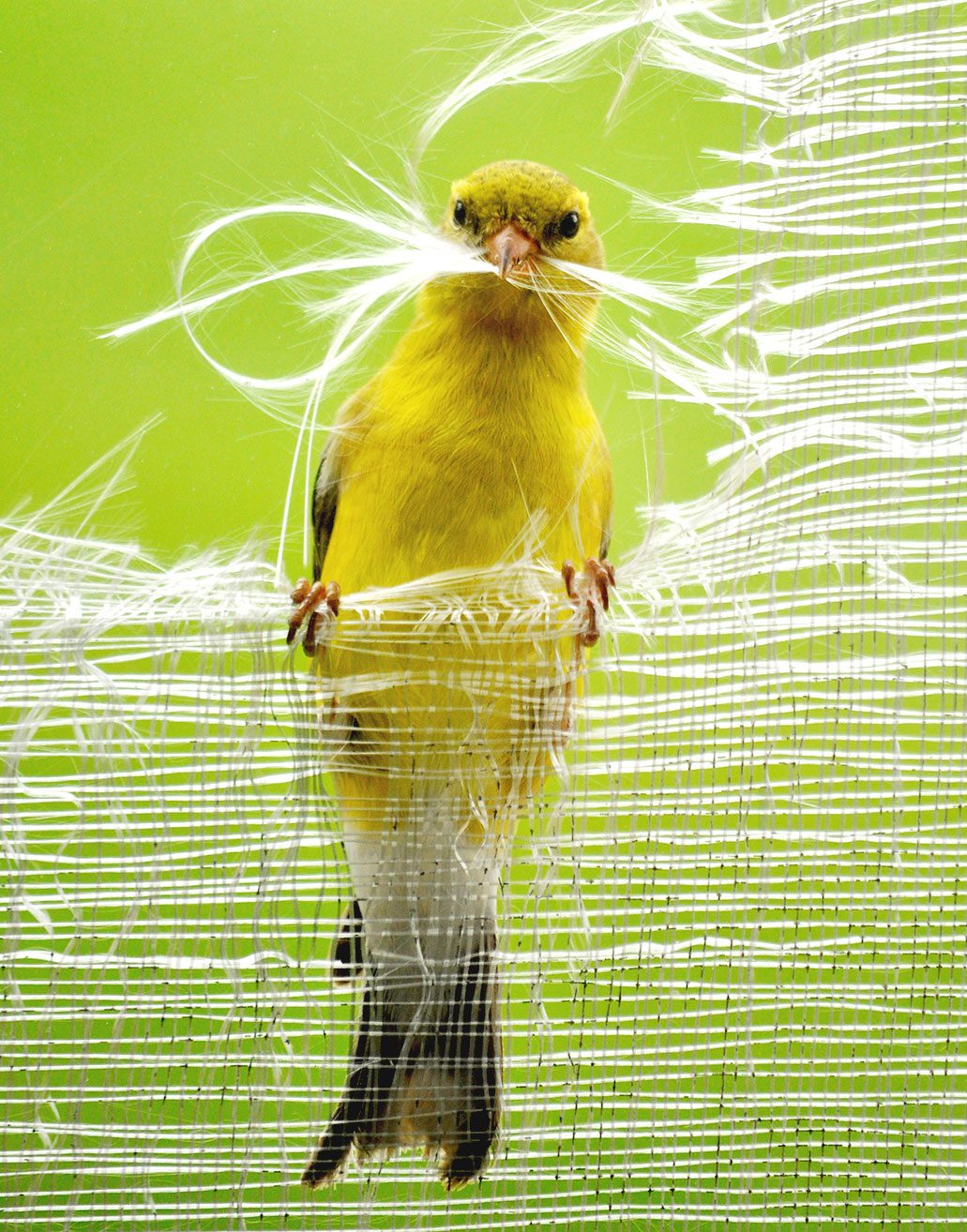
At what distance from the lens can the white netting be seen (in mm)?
509

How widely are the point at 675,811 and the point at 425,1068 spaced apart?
0.55 ft

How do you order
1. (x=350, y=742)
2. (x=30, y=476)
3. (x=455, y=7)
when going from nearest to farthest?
(x=350, y=742) < (x=455, y=7) < (x=30, y=476)

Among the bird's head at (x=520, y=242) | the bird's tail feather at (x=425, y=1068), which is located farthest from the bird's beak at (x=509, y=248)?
the bird's tail feather at (x=425, y=1068)

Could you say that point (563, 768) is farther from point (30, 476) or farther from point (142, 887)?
point (30, 476)

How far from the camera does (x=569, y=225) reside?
70 centimetres

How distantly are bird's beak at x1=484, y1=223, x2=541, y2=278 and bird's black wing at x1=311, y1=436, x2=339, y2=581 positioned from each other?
0.57 ft

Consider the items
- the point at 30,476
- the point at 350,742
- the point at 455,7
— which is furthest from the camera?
the point at 30,476

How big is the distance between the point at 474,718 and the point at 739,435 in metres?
0.17

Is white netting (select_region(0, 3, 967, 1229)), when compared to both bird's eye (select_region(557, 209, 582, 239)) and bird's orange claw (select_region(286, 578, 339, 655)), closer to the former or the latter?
bird's orange claw (select_region(286, 578, 339, 655))

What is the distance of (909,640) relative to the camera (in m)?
0.55

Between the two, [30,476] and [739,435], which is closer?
[739,435]

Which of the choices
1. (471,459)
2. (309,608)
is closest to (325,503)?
(471,459)

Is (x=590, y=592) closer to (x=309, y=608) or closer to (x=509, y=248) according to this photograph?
(x=309, y=608)

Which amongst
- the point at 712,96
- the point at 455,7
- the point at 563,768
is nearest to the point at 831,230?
the point at 712,96
